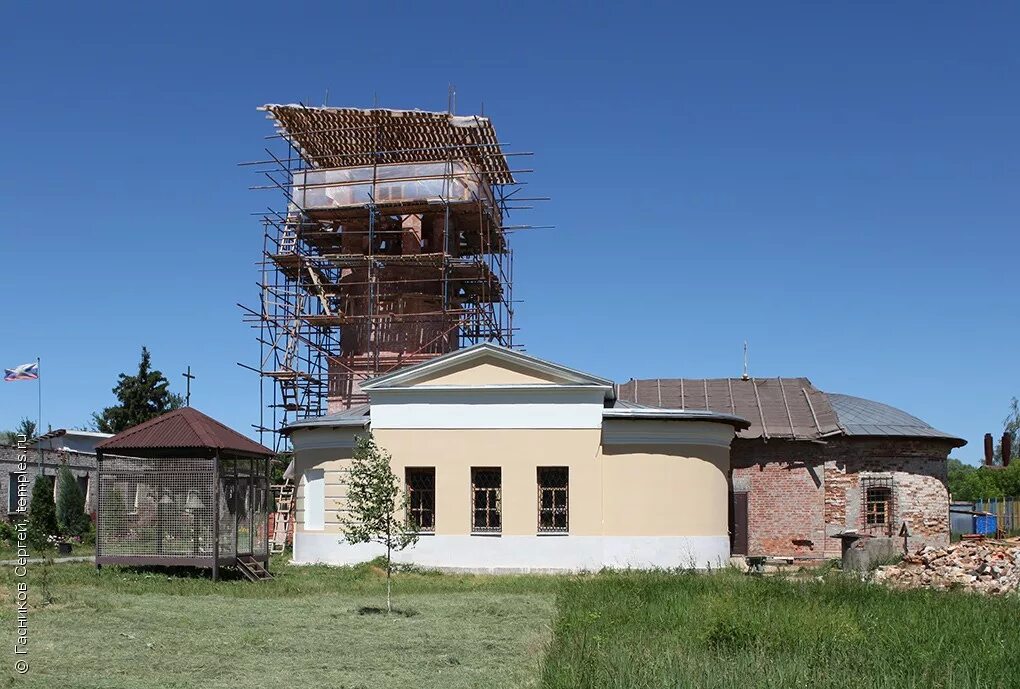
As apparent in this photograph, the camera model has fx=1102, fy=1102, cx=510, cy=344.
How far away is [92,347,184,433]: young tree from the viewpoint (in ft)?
187

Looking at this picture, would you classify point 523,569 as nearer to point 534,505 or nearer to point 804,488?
point 534,505

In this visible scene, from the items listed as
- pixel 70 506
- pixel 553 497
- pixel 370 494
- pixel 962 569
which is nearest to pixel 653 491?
pixel 553 497

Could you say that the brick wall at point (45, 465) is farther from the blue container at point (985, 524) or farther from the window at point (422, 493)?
the blue container at point (985, 524)

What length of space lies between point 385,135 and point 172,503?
67.4 ft

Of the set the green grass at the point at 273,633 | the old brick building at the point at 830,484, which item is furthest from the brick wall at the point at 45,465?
the old brick building at the point at 830,484

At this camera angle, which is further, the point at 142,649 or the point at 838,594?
the point at 838,594

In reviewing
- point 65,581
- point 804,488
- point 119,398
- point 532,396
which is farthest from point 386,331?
point 119,398

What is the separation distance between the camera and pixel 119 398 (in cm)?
5797

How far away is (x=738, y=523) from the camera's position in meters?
31.3

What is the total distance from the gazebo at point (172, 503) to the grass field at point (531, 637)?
1.95 meters

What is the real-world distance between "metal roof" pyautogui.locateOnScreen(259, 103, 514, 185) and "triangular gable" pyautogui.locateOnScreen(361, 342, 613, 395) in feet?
43.7

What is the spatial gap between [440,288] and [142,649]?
91.7 feet

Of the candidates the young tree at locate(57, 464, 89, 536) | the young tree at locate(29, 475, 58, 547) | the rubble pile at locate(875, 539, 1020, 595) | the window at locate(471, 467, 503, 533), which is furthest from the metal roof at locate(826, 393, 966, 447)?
the young tree at locate(57, 464, 89, 536)

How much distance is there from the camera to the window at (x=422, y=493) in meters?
28.1
